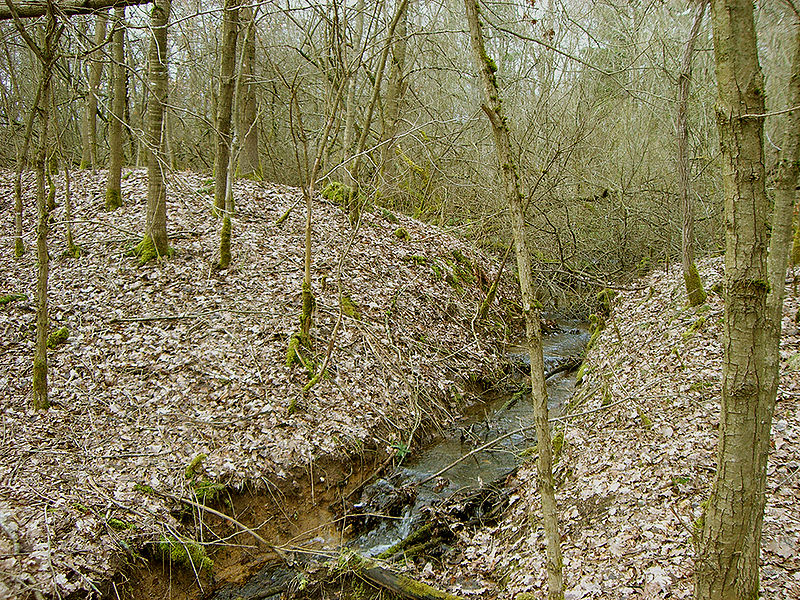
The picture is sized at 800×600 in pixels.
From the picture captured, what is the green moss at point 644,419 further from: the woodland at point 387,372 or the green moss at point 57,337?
the green moss at point 57,337

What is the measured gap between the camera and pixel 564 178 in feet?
38.2

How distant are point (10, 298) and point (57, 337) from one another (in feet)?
3.85

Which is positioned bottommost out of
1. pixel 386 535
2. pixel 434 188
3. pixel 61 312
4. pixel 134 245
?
pixel 386 535

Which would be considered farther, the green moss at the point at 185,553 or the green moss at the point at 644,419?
the green moss at the point at 644,419

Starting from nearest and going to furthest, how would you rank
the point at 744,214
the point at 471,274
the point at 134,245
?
the point at 744,214, the point at 134,245, the point at 471,274

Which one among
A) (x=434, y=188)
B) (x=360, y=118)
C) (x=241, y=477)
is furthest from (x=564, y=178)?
(x=241, y=477)

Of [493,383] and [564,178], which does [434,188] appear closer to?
[564,178]

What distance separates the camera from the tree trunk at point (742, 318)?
2.44m

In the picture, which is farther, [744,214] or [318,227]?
[318,227]

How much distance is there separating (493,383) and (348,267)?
119 inches

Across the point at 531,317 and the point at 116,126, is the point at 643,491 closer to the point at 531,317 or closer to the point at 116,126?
the point at 531,317

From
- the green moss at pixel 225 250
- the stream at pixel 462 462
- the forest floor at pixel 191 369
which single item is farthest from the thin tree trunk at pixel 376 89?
the stream at pixel 462 462

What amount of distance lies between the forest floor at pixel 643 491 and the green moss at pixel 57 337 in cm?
492

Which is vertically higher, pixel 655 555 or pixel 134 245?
pixel 134 245
